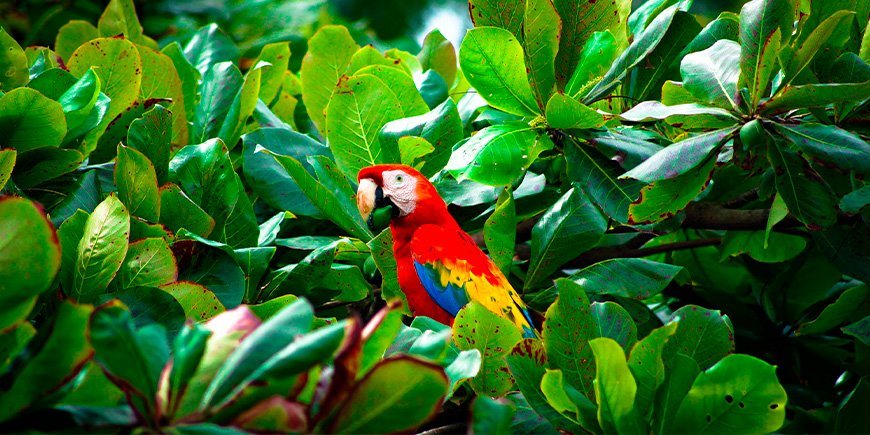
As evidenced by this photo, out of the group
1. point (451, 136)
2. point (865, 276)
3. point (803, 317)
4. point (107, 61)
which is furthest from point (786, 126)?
point (107, 61)

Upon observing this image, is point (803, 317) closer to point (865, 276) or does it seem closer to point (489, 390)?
point (865, 276)

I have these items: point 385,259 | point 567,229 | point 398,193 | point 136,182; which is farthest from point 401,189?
point 136,182

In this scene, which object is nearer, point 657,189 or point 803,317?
point 657,189

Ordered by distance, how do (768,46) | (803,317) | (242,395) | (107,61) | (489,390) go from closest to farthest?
(242,395) → (489,390) → (768,46) → (107,61) → (803,317)

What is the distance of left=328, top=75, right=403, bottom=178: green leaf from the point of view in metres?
1.55

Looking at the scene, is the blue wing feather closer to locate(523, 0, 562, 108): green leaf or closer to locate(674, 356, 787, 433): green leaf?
locate(523, 0, 562, 108): green leaf

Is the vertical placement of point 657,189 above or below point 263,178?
above

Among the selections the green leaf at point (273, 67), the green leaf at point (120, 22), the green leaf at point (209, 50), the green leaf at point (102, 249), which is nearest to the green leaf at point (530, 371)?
the green leaf at point (102, 249)

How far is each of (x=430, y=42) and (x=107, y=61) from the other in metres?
0.91

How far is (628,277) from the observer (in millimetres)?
1457

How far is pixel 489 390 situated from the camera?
1.12m

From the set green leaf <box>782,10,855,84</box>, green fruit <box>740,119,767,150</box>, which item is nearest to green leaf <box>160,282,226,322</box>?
green fruit <box>740,119,767,150</box>

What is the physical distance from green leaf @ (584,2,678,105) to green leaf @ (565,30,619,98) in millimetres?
20

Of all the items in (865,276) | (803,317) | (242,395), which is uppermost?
(242,395)
